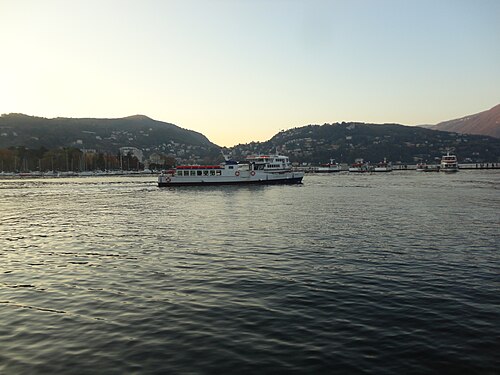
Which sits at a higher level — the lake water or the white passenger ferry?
the white passenger ferry

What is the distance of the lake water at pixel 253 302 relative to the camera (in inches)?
381

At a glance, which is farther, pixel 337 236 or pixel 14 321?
pixel 337 236

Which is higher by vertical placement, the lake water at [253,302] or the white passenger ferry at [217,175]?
the white passenger ferry at [217,175]

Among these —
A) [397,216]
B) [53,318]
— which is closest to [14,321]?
[53,318]

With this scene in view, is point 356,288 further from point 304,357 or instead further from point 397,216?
point 397,216

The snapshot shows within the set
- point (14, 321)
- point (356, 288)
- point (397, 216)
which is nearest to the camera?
point (14, 321)

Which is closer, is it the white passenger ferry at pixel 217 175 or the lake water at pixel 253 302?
the lake water at pixel 253 302

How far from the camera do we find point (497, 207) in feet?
146

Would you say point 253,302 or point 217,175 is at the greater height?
point 217,175

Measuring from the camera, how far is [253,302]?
45.8ft

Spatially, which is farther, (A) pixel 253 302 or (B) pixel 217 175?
(B) pixel 217 175

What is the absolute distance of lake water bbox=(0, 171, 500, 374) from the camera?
967cm

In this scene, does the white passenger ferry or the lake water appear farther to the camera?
the white passenger ferry

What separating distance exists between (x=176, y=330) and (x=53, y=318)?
4472 mm
